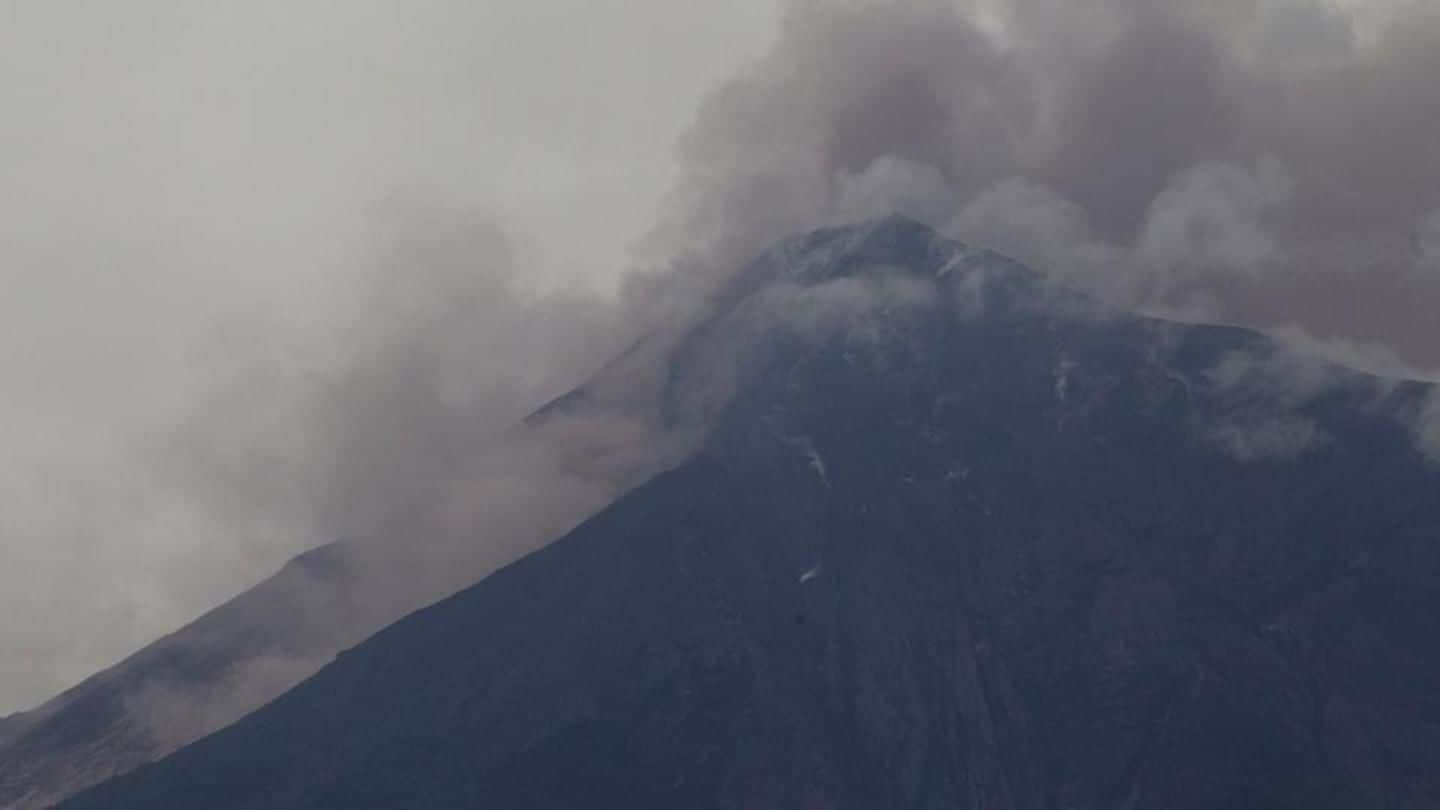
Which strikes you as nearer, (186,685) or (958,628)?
(958,628)

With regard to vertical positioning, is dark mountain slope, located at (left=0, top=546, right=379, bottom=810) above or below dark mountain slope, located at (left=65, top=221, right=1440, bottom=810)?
above

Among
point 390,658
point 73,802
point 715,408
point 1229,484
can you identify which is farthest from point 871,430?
point 73,802

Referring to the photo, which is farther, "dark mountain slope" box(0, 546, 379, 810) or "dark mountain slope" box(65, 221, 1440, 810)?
"dark mountain slope" box(0, 546, 379, 810)

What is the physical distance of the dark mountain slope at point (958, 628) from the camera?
173250 mm

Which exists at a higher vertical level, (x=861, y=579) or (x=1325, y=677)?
(x=861, y=579)

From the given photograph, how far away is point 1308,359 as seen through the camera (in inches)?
7416

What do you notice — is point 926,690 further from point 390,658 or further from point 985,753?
point 390,658

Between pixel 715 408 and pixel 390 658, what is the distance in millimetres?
28863

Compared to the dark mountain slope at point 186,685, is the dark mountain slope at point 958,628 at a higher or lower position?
lower

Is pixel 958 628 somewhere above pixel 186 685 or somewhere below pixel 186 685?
below

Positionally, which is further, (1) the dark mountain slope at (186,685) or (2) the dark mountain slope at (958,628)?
(1) the dark mountain slope at (186,685)

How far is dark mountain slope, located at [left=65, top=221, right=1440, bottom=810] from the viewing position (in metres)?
173

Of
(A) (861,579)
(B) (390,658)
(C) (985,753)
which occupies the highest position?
(B) (390,658)

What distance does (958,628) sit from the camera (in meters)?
A: 183
